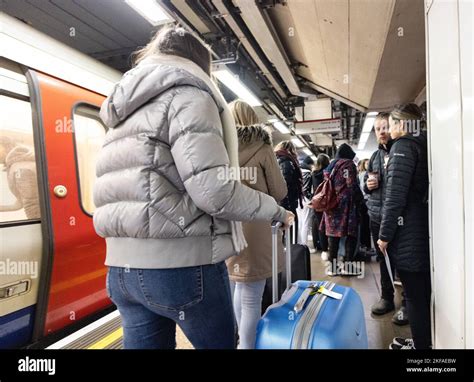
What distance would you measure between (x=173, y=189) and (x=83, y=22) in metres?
4.05

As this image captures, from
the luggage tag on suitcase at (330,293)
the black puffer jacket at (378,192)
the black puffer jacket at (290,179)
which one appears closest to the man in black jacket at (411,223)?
the black puffer jacket at (378,192)

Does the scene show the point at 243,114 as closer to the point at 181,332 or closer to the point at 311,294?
the point at 311,294

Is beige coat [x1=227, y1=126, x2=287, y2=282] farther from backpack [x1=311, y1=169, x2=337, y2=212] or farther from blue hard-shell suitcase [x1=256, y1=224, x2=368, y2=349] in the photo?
backpack [x1=311, y1=169, x2=337, y2=212]

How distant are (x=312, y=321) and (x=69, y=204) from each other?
1.83 m

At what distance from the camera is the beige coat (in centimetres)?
174

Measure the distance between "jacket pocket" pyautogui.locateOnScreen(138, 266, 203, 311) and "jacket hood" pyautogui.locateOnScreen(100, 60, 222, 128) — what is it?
50 centimetres

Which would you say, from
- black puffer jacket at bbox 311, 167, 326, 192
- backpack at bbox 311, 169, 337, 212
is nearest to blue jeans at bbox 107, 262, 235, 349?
backpack at bbox 311, 169, 337, 212

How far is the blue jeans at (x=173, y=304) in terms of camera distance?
959 millimetres

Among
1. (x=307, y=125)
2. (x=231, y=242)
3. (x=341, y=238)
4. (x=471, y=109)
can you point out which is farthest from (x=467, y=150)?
(x=307, y=125)

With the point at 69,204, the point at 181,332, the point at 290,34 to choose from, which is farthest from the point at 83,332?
the point at 290,34

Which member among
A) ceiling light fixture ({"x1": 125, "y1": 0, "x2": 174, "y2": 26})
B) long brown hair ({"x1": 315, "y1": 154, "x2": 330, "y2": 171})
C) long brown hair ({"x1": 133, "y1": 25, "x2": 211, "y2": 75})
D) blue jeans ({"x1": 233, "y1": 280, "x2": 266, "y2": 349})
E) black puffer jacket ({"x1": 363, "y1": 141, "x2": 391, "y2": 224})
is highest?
ceiling light fixture ({"x1": 125, "y1": 0, "x2": 174, "y2": 26})
